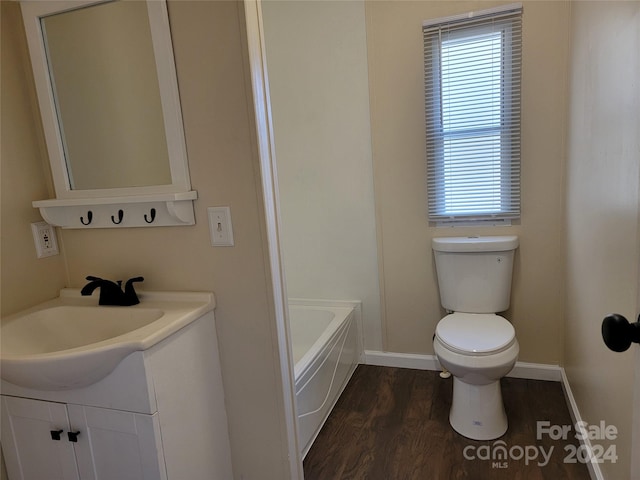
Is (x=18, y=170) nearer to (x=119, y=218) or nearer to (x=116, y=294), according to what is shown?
(x=119, y=218)

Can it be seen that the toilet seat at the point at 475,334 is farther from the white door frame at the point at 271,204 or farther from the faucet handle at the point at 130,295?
the faucet handle at the point at 130,295

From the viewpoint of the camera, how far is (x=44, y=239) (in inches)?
55.6

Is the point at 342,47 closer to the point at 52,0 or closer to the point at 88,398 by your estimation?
the point at 52,0

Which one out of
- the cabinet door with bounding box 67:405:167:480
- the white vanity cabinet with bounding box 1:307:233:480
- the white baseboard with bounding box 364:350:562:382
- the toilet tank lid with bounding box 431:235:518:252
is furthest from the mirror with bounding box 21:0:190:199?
the white baseboard with bounding box 364:350:562:382

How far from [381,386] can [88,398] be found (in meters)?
1.63

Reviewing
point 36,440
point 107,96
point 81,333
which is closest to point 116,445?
point 36,440

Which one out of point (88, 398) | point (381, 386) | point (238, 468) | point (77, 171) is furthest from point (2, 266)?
point (381, 386)

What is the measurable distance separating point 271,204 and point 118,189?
1.72 ft

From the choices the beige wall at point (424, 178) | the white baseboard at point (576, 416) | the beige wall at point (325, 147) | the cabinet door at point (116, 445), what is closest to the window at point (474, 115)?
the beige wall at point (424, 178)

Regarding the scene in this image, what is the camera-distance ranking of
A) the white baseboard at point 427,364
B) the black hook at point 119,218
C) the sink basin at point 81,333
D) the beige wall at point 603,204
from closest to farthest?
the sink basin at point 81,333 < the beige wall at point 603,204 < the black hook at point 119,218 < the white baseboard at point 427,364

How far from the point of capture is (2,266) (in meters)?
1.29

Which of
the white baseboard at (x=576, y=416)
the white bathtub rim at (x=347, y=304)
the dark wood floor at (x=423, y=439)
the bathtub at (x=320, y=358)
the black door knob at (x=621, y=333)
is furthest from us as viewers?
the white bathtub rim at (x=347, y=304)

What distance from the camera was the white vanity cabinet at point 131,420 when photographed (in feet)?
3.47

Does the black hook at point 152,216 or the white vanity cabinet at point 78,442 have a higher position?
the black hook at point 152,216
